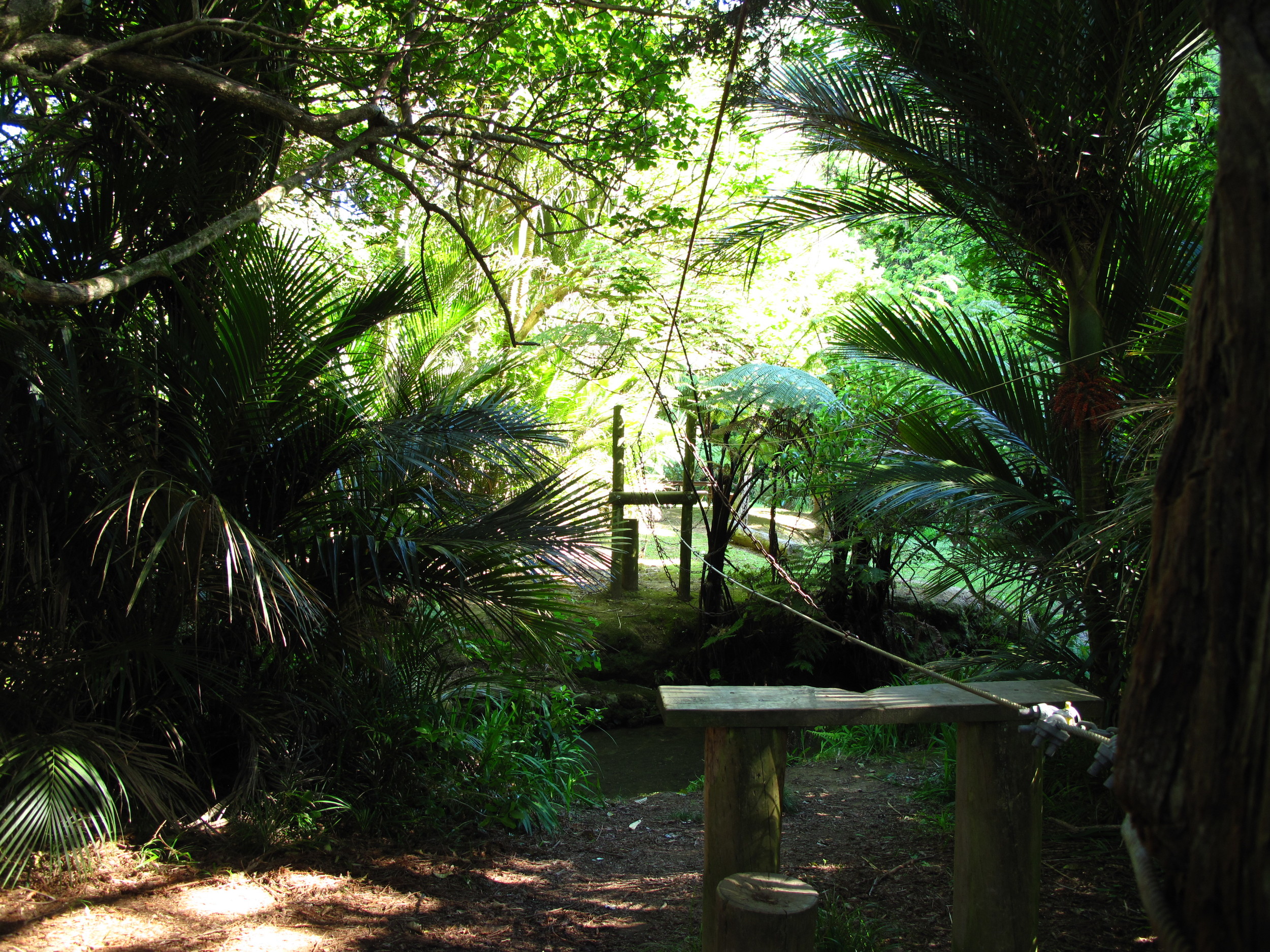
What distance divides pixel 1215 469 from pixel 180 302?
407 centimetres

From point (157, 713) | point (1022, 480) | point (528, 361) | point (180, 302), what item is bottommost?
Answer: point (157, 713)

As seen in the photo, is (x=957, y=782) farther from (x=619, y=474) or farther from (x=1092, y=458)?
(x=619, y=474)

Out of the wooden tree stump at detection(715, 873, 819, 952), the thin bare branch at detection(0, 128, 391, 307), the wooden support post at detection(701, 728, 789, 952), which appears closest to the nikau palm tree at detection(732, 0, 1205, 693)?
the wooden support post at detection(701, 728, 789, 952)

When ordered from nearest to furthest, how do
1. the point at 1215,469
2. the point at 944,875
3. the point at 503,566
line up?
the point at 1215,469
the point at 944,875
the point at 503,566

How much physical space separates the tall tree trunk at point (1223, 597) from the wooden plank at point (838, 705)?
1.44m

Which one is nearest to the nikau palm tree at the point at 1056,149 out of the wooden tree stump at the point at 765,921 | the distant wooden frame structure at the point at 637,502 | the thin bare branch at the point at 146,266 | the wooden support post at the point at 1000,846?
the wooden support post at the point at 1000,846

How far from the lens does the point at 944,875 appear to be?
3.46 metres

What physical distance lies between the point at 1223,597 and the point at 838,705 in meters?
1.64

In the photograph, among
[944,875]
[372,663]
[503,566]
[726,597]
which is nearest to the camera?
[944,875]

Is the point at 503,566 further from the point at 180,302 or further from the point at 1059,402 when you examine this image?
the point at 1059,402

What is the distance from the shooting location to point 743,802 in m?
2.58

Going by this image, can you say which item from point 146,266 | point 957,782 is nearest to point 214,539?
point 146,266

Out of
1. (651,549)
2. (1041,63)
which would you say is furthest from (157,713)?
(651,549)

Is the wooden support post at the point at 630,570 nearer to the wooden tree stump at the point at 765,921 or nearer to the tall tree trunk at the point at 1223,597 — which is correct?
the wooden tree stump at the point at 765,921
